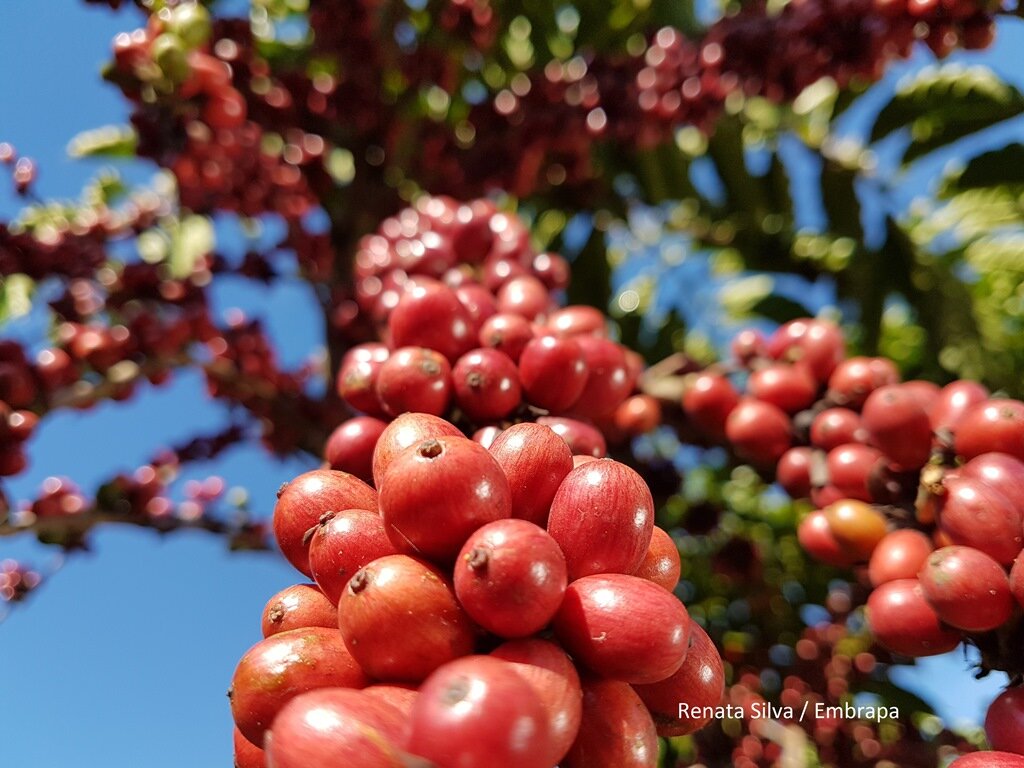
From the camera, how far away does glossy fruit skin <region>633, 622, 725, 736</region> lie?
97 cm

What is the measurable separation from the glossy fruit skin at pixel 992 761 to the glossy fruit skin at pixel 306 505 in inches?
35.3

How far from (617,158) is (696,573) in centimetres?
196

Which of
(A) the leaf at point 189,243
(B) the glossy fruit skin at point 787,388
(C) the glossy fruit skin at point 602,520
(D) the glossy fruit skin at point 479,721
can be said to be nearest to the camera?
(D) the glossy fruit skin at point 479,721

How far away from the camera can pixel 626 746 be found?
2.81 feet

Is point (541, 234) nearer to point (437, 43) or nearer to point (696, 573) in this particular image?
point (437, 43)

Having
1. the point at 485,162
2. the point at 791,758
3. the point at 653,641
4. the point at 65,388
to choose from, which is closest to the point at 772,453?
the point at 791,758

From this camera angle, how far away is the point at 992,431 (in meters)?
1.32

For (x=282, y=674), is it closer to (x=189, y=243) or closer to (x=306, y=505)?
(x=306, y=505)

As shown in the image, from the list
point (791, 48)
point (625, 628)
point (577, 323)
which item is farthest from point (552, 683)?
point (791, 48)

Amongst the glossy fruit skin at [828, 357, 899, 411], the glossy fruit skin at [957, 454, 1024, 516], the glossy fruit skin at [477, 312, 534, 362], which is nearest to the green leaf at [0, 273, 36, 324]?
the glossy fruit skin at [477, 312, 534, 362]

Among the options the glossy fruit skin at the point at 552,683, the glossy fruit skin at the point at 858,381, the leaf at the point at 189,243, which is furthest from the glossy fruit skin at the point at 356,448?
the leaf at the point at 189,243

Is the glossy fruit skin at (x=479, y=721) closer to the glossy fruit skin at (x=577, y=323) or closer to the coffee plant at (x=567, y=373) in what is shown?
the coffee plant at (x=567, y=373)

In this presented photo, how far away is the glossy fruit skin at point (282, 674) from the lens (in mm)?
880

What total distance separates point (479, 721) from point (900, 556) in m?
0.96
